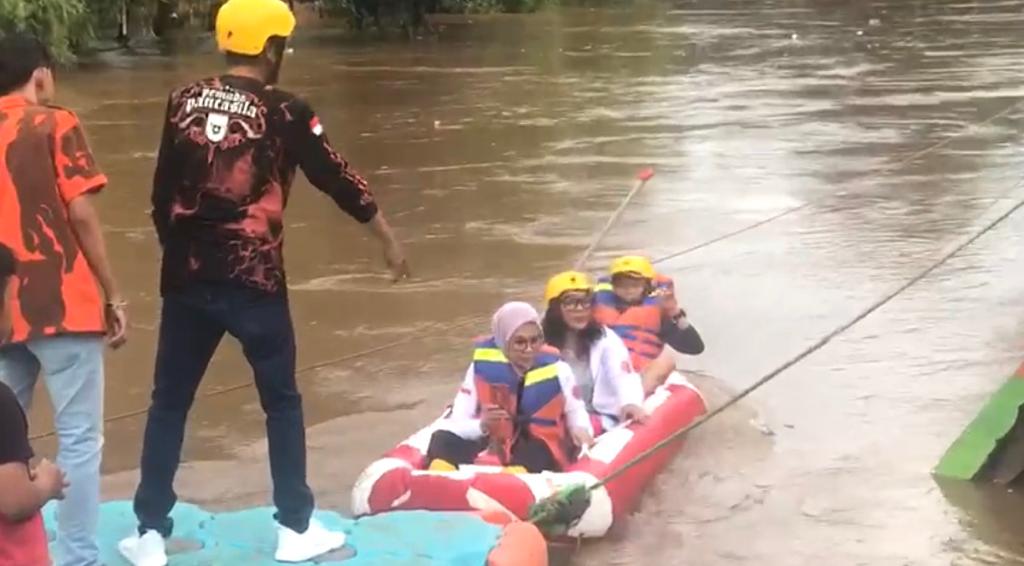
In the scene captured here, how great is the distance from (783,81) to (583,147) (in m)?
6.74

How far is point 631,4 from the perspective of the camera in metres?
41.8

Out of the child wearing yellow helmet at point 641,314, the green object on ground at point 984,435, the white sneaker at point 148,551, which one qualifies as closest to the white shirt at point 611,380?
the child wearing yellow helmet at point 641,314

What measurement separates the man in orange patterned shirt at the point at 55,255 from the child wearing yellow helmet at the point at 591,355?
2451 mm

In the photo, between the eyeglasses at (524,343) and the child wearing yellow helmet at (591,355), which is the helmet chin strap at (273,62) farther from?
the child wearing yellow helmet at (591,355)

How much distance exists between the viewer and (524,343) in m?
5.82

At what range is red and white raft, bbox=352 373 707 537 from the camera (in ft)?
17.9

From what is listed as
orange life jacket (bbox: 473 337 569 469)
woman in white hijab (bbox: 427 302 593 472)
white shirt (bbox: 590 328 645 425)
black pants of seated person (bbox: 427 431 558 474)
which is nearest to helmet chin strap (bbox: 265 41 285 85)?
woman in white hijab (bbox: 427 302 593 472)

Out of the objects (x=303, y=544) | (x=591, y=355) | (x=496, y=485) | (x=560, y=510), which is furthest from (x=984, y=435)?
(x=303, y=544)

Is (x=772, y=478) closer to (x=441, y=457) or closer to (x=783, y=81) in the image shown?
(x=441, y=457)

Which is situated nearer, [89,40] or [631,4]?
[89,40]

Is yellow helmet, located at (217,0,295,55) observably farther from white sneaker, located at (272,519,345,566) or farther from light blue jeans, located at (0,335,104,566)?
white sneaker, located at (272,519,345,566)

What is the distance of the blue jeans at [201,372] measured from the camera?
14.2 ft

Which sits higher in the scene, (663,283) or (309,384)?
(663,283)

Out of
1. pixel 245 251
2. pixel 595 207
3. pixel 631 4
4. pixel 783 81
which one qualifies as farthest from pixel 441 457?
pixel 631 4
